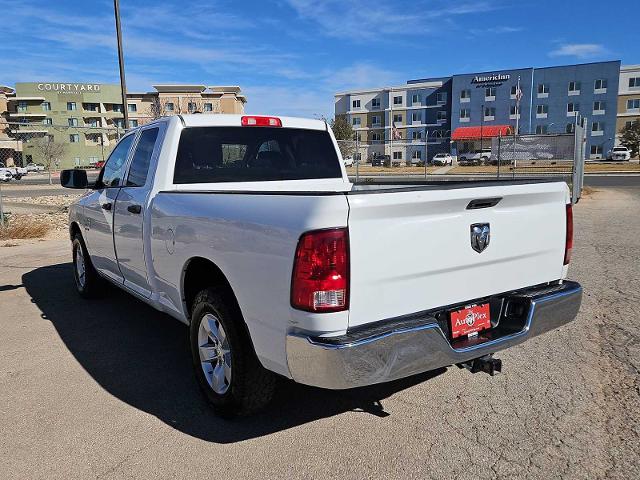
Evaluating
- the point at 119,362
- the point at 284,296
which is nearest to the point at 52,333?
the point at 119,362

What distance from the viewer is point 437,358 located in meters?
2.75

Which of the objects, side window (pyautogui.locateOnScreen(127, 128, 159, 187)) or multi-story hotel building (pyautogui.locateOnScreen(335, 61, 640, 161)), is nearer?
side window (pyautogui.locateOnScreen(127, 128, 159, 187))

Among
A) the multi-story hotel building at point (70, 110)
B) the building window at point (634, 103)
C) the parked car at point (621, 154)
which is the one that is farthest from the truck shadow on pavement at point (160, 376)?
the building window at point (634, 103)

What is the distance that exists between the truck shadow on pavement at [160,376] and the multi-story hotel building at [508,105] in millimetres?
56762

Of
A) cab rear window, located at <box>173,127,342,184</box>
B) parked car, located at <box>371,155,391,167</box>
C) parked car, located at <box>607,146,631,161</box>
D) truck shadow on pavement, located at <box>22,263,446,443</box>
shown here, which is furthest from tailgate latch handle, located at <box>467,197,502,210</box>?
parked car, located at <box>607,146,631,161</box>

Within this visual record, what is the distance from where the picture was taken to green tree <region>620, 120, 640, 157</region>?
204 ft

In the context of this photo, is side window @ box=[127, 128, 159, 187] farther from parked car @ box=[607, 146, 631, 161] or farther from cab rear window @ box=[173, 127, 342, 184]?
parked car @ box=[607, 146, 631, 161]

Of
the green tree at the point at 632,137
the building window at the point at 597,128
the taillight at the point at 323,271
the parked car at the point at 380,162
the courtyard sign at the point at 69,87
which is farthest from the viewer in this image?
the courtyard sign at the point at 69,87

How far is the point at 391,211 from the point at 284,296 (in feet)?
2.25

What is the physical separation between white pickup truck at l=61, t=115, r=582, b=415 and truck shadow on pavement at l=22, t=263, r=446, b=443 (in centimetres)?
19

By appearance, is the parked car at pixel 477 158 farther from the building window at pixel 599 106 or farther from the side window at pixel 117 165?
the side window at pixel 117 165

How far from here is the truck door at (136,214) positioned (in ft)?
13.7

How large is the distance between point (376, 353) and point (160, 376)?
220 centimetres

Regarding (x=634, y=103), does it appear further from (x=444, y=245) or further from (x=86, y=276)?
(x=444, y=245)
